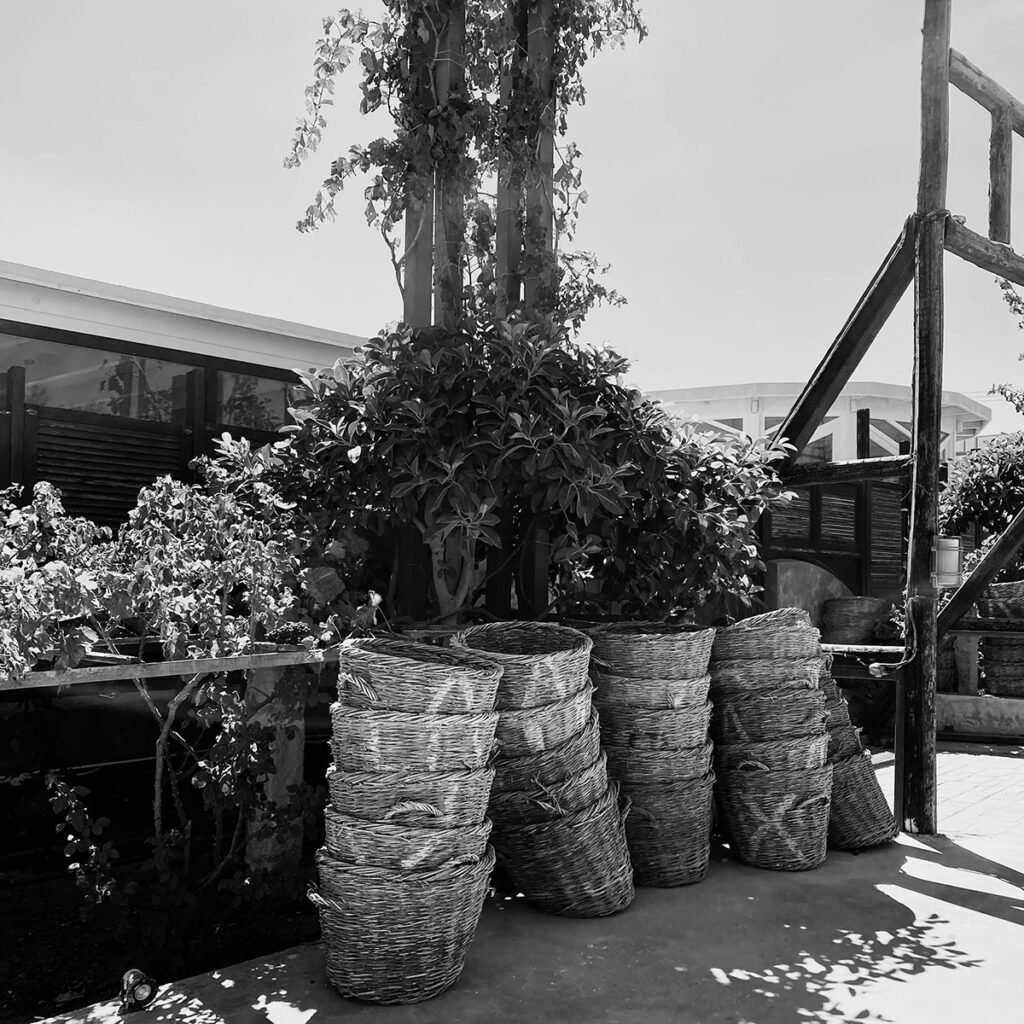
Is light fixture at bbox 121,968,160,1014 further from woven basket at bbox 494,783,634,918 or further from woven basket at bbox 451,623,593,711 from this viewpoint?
woven basket at bbox 451,623,593,711

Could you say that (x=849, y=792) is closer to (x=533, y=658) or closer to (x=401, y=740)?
(x=533, y=658)

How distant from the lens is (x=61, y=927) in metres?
4.05

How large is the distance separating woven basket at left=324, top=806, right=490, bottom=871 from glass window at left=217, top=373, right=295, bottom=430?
2.69m

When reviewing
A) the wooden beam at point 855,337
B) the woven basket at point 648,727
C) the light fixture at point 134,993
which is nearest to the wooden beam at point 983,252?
the wooden beam at point 855,337

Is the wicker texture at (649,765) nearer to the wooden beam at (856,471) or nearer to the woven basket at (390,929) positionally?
the woven basket at (390,929)

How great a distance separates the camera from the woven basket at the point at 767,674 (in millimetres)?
4262

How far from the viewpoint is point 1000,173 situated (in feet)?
19.3

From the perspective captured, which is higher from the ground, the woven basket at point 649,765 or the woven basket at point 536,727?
the woven basket at point 536,727

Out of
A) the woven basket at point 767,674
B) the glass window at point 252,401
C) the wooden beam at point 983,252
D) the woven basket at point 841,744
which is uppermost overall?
the wooden beam at point 983,252

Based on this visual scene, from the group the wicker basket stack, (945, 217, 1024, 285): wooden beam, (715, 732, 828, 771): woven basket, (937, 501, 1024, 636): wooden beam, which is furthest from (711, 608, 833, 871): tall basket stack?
the wicker basket stack

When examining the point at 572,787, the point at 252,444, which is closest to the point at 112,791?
the point at 252,444

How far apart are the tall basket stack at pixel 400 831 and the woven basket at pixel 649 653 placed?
3.29 feet

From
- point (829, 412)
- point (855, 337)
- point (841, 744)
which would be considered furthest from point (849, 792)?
point (829, 412)

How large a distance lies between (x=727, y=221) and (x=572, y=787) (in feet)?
28.4
